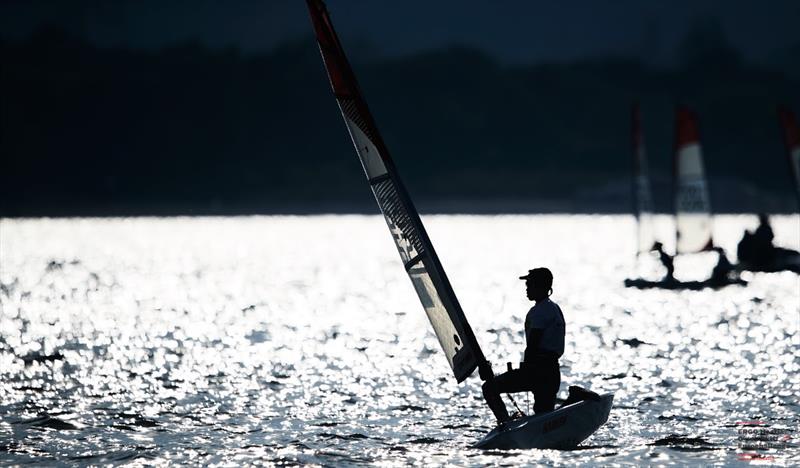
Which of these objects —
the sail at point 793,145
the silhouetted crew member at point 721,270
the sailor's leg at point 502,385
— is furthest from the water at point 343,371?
the sail at point 793,145

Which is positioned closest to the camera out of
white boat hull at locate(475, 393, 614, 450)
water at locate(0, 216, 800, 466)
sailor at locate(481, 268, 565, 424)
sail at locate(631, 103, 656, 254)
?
sailor at locate(481, 268, 565, 424)

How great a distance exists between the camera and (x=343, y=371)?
Result: 2331cm

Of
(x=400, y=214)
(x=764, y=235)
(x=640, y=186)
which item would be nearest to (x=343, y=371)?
(x=400, y=214)

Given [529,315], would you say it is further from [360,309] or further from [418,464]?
[360,309]

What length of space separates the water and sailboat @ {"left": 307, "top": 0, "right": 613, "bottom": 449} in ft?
0.93

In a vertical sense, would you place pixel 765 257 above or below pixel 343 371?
above

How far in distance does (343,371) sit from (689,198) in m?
23.7

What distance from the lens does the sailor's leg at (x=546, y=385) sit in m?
14.1

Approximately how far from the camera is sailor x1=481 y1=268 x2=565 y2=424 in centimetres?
1391

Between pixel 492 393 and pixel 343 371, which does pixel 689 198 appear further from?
pixel 492 393

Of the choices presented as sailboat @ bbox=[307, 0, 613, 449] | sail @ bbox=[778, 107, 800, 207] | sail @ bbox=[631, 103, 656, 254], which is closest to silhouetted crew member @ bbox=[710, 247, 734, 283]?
sail @ bbox=[778, 107, 800, 207]

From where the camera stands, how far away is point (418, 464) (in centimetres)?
1445

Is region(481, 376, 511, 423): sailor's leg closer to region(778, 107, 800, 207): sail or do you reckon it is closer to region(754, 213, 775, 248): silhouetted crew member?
region(754, 213, 775, 248): silhouetted crew member

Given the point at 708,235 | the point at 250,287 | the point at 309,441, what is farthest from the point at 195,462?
the point at 250,287
